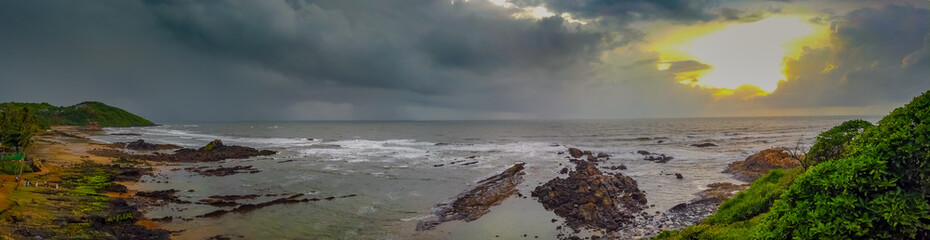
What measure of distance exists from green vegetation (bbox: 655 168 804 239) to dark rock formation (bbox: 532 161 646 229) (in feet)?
17.7

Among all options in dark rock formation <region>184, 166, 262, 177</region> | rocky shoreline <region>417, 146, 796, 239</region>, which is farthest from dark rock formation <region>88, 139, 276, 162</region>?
rocky shoreline <region>417, 146, 796, 239</region>

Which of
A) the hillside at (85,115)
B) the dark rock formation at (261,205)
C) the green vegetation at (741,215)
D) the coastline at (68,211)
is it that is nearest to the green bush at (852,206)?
the green vegetation at (741,215)

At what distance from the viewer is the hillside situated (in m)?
114

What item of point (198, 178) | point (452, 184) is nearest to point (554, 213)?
point (452, 184)

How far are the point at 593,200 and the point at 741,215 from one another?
30.4 feet

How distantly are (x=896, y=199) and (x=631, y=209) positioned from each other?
18.1 m

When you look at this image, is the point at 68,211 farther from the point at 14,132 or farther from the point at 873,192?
the point at 873,192

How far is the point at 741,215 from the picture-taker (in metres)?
14.1

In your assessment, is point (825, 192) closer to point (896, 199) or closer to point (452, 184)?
point (896, 199)

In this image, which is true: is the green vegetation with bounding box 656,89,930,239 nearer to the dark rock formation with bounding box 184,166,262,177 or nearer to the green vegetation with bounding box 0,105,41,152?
the green vegetation with bounding box 0,105,41,152

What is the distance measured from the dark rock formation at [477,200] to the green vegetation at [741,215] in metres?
12.0

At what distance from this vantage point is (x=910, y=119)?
20.5 feet

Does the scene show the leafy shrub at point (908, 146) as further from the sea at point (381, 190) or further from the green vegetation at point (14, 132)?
the green vegetation at point (14, 132)

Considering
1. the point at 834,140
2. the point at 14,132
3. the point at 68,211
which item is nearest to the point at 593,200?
the point at 834,140
